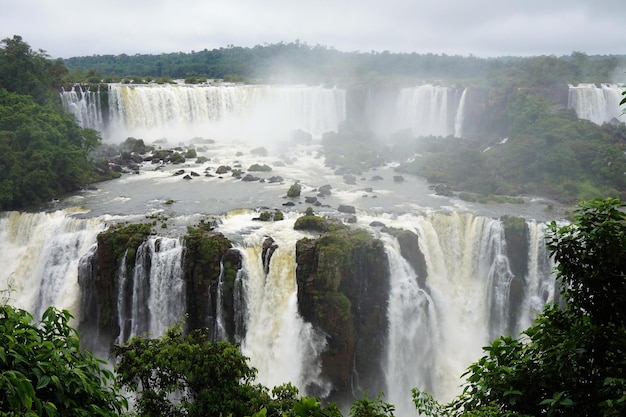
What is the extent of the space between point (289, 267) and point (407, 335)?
5.03 m

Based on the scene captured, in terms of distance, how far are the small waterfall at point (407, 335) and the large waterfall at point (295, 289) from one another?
36mm

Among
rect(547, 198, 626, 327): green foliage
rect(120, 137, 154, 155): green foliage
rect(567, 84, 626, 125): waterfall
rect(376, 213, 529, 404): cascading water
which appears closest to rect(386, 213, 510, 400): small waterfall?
rect(376, 213, 529, 404): cascading water

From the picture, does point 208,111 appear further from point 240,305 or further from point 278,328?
point 278,328

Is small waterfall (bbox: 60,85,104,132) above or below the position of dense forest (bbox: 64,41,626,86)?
below

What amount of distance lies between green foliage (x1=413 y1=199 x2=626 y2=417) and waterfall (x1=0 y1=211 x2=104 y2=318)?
16943 mm

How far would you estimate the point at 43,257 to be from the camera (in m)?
19.7

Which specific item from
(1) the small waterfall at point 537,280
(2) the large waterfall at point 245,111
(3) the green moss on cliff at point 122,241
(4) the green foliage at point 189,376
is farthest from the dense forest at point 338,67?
(4) the green foliage at point 189,376

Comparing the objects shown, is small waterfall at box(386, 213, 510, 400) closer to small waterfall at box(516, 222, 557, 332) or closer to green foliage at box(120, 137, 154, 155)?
small waterfall at box(516, 222, 557, 332)

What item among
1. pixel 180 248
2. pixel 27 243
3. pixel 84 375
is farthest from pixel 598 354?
pixel 27 243

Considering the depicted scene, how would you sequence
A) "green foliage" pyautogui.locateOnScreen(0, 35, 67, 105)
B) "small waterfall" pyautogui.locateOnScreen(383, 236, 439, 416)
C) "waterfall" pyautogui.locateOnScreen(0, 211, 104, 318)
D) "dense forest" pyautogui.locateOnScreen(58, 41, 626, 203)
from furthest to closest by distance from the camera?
"green foliage" pyautogui.locateOnScreen(0, 35, 67, 105), "dense forest" pyautogui.locateOnScreen(58, 41, 626, 203), "waterfall" pyautogui.locateOnScreen(0, 211, 104, 318), "small waterfall" pyautogui.locateOnScreen(383, 236, 439, 416)

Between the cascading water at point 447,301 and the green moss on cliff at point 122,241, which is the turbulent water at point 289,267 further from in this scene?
the green moss on cliff at point 122,241

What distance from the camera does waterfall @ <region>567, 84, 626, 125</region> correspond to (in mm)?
39312

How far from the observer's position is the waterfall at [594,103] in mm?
39312

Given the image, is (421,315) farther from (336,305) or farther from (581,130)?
(581,130)
